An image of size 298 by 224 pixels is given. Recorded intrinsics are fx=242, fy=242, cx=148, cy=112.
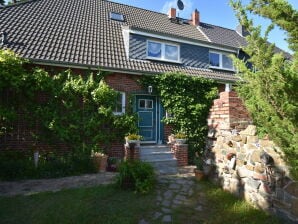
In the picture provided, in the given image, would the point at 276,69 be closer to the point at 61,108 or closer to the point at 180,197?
the point at 180,197

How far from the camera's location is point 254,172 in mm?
5129

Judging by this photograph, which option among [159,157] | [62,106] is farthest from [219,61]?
[62,106]

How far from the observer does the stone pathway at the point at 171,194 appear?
4.65 m

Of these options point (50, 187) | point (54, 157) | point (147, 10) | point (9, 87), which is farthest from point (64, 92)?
point (147, 10)

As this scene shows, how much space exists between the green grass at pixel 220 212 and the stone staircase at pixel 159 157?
3.06 m

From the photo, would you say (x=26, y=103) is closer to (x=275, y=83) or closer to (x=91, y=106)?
(x=91, y=106)

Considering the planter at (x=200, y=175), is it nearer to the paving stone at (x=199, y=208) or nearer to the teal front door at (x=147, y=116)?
the paving stone at (x=199, y=208)

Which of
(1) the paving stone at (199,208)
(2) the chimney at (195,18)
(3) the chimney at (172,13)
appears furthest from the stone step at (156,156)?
(2) the chimney at (195,18)

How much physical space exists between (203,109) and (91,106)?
4.92 meters

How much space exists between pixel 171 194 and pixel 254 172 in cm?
193

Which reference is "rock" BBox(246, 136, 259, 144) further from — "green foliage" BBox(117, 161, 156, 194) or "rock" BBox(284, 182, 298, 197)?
"green foliage" BBox(117, 161, 156, 194)

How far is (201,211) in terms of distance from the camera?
4.85m

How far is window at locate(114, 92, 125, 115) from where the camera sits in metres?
10.1

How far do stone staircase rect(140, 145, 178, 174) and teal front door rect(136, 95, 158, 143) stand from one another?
29.3 inches
